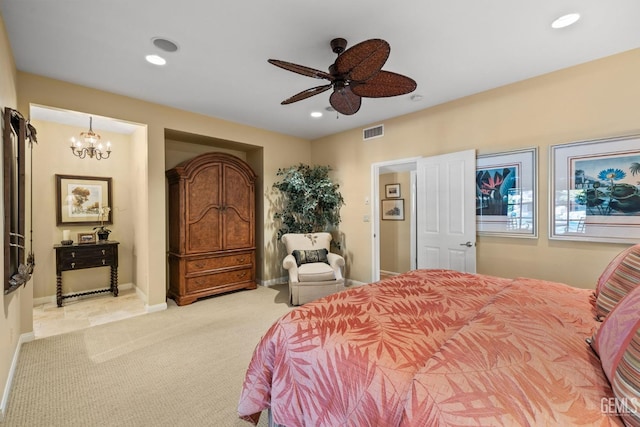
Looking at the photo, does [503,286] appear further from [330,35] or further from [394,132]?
[394,132]

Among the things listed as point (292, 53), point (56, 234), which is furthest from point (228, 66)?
point (56, 234)

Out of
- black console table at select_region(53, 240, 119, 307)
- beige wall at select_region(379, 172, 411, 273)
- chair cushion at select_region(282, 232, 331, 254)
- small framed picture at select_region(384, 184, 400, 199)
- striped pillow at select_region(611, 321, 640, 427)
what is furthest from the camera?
small framed picture at select_region(384, 184, 400, 199)

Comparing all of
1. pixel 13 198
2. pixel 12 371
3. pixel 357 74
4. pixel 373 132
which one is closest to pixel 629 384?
pixel 357 74

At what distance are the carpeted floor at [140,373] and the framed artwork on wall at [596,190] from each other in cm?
322

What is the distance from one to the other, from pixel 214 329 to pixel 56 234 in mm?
2979

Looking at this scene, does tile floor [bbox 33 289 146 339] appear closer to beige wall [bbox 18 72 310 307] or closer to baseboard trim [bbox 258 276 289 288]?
beige wall [bbox 18 72 310 307]

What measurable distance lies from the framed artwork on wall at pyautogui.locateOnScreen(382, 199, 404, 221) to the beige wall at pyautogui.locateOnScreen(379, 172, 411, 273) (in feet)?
0.21

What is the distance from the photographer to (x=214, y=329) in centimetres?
306

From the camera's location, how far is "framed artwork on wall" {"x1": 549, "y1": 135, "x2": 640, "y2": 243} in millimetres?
2404

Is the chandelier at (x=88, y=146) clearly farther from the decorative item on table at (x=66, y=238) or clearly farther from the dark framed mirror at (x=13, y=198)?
the dark framed mirror at (x=13, y=198)

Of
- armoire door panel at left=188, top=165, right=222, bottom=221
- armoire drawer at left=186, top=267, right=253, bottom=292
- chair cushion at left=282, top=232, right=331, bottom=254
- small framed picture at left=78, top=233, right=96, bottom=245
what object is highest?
armoire door panel at left=188, top=165, right=222, bottom=221

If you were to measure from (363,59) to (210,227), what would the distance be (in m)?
3.23

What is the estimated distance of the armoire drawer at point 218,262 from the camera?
393 centimetres

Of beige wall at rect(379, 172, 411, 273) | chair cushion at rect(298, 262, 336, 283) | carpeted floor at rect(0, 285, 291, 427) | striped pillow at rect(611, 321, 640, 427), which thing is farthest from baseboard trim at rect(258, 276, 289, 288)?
striped pillow at rect(611, 321, 640, 427)
